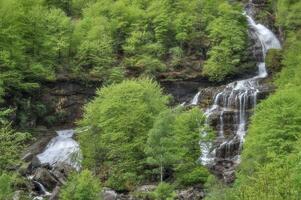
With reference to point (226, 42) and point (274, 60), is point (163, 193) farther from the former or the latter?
point (226, 42)

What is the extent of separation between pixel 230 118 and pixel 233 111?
1.40 meters

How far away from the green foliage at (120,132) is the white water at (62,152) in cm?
150

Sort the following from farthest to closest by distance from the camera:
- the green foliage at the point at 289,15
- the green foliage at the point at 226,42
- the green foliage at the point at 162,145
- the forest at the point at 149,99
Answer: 1. the green foliage at the point at 289,15
2. the green foliage at the point at 226,42
3. the green foliage at the point at 162,145
4. the forest at the point at 149,99

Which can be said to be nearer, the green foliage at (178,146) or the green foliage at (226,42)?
the green foliage at (178,146)

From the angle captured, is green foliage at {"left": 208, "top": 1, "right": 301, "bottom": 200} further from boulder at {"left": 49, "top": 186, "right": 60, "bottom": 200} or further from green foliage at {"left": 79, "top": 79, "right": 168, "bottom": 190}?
boulder at {"left": 49, "top": 186, "right": 60, "bottom": 200}

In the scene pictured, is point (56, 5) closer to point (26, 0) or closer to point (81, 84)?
point (26, 0)

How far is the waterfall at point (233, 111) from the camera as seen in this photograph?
56.9 m

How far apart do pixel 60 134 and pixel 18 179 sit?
18.8 m

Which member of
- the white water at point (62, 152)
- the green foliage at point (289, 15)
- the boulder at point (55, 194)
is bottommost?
the white water at point (62, 152)

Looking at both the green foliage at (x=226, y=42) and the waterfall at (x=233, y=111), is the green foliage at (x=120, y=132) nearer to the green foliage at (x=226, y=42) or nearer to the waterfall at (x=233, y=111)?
the waterfall at (x=233, y=111)

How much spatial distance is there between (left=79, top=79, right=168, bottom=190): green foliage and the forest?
121 millimetres

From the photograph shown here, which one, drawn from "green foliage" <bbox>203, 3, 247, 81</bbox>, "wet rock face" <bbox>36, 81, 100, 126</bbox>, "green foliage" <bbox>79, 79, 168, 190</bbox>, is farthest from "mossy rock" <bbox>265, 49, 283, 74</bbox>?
"wet rock face" <bbox>36, 81, 100, 126</bbox>

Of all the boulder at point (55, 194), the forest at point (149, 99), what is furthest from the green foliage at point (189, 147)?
the boulder at point (55, 194)

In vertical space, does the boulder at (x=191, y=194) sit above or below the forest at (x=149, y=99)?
below
